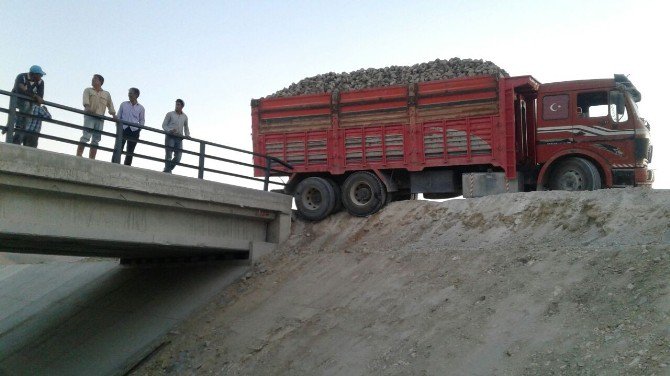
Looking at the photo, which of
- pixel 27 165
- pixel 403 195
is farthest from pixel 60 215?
pixel 403 195

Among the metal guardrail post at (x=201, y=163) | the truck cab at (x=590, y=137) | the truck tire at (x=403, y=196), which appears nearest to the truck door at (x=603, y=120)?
the truck cab at (x=590, y=137)

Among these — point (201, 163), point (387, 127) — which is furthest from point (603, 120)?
point (201, 163)

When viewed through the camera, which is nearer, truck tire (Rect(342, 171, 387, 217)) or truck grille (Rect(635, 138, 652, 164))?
truck grille (Rect(635, 138, 652, 164))

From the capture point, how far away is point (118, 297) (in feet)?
49.6

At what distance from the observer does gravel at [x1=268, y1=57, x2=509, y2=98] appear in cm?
1499

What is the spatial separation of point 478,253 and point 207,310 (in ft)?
18.4

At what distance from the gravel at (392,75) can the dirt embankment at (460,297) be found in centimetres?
334

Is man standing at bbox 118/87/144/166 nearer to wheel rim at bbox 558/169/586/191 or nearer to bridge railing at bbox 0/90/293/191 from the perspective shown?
bridge railing at bbox 0/90/293/191

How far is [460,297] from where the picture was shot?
9281 millimetres

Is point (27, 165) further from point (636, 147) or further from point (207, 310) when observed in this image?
point (636, 147)

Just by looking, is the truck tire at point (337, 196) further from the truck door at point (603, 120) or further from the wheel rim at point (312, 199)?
the truck door at point (603, 120)

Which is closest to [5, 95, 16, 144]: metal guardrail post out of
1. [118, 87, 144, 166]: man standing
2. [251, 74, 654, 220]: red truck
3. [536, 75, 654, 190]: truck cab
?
[118, 87, 144, 166]: man standing

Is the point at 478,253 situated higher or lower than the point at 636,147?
lower

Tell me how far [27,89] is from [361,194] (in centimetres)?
741
